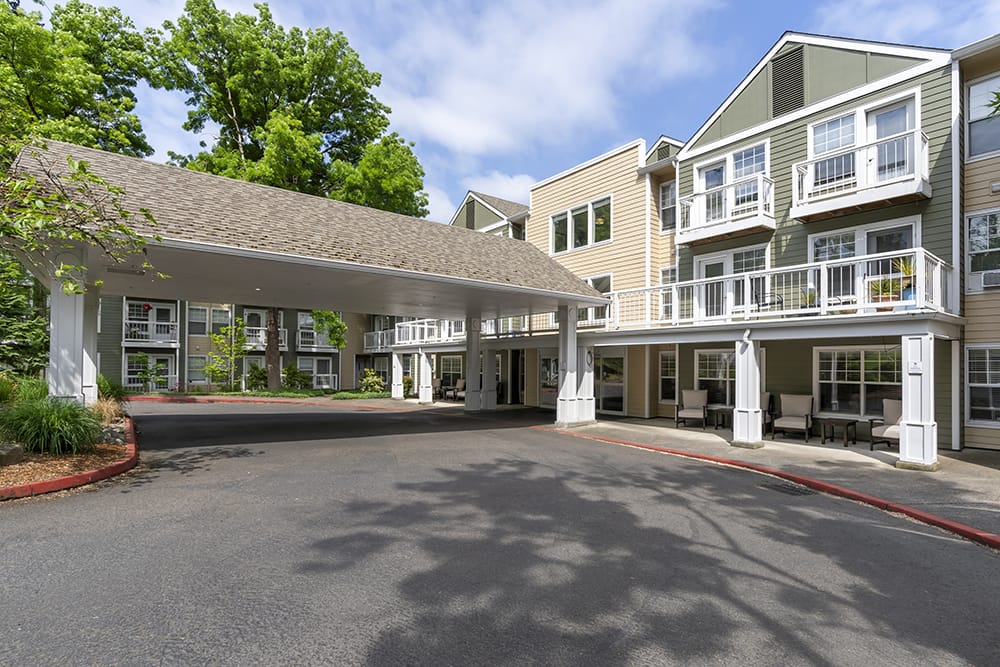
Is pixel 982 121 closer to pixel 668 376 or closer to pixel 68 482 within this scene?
pixel 668 376

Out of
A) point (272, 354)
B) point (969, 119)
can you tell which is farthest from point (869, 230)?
point (272, 354)

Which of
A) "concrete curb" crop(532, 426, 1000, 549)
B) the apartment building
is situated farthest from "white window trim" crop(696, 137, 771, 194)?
the apartment building

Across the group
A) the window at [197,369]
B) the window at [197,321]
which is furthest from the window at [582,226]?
the window at [197,369]

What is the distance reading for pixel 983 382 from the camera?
11.2 m

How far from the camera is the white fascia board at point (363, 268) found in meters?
9.20

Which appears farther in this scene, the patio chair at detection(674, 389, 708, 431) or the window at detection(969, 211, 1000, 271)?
the patio chair at detection(674, 389, 708, 431)

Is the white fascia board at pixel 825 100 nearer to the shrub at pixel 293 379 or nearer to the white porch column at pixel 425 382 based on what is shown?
the white porch column at pixel 425 382

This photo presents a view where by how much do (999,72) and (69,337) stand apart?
19013 millimetres

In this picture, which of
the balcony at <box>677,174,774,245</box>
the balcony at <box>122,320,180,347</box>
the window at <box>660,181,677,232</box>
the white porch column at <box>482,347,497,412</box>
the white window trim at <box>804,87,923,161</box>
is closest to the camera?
the white window trim at <box>804,87,923,161</box>

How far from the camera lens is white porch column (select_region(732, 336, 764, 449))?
11.6 meters

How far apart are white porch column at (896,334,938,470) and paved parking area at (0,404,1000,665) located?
9.98ft

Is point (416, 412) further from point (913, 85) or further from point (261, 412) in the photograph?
point (913, 85)

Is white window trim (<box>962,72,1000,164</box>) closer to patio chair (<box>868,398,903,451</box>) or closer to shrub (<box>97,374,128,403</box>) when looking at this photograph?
patio chair (<box>868,398,903,451</box>)

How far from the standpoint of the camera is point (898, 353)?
12.3 m
